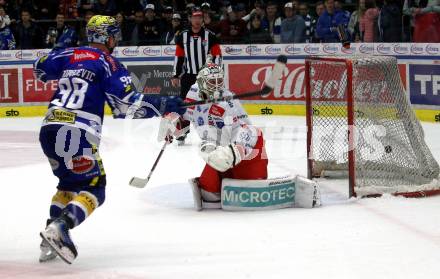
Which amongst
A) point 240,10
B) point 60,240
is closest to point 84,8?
point 240,10

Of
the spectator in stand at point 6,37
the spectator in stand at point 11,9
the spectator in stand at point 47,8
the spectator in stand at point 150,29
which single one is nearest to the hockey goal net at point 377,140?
the spectator in stand at point 150,29

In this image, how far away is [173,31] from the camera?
40.9ft

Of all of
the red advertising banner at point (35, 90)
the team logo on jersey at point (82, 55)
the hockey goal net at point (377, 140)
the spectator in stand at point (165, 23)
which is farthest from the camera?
the spectator in stand at point (165, 23)

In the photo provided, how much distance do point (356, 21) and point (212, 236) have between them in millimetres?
6994

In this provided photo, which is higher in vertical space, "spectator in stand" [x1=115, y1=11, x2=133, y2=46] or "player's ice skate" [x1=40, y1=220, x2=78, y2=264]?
"spectator in stand" [x1=115, y1=11, x2=133, y2=46]

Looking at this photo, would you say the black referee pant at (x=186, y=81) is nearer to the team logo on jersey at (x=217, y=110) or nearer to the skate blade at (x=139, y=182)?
the skate blade at (x=139, y=182)

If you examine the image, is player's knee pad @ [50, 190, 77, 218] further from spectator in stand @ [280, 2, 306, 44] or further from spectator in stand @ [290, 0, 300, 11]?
spectator in stand @ [290, 0, 300, 11]

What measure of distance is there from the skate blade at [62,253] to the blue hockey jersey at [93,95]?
64cm

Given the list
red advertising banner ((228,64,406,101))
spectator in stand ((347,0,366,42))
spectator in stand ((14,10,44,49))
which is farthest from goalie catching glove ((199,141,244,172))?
spectator in stand ((14,10,44,49))

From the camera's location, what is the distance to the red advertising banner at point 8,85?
1199 cm

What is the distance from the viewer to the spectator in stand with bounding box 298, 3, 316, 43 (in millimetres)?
11852

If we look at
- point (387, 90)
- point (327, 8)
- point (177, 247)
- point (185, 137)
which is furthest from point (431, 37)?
point (177, 247)

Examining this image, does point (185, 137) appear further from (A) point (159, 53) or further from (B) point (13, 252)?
(B) point (13, 252)

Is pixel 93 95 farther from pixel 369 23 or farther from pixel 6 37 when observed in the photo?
pixel 6 37
